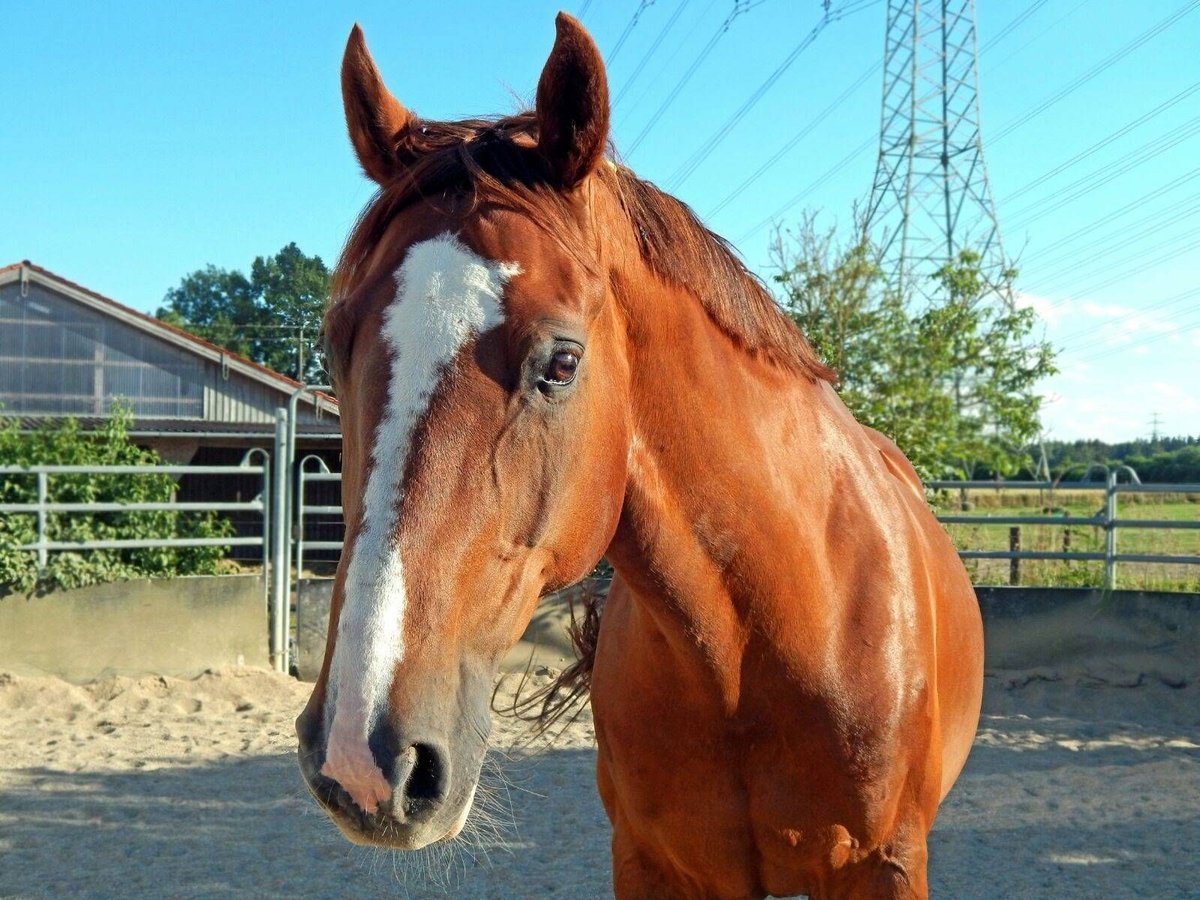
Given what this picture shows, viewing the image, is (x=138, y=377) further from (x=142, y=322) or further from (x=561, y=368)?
(x=561, y=368)

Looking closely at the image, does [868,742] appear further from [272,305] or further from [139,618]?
[139,618]

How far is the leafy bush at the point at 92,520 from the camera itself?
6926mm

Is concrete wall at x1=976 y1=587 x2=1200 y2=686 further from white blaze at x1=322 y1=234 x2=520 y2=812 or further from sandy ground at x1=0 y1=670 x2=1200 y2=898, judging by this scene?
white blaze at x1=322 y1=234 x2=520 y2=812

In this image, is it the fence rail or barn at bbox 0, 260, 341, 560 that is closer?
the fence rail

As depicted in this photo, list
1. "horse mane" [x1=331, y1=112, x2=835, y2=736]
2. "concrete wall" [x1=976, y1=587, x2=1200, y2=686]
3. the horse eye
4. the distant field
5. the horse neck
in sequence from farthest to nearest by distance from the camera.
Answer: the distant field → "concrete wall" [x1=976, y1=587, x2=1200, y2=686] → the horse neck → "horse mane" [x1=331, y1=112, x2=835, y2=736] → the horse eye

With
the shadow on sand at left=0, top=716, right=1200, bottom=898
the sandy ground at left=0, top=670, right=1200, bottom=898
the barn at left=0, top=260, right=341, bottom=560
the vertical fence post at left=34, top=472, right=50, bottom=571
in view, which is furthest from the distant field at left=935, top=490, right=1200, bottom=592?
the barn at left=0, top=260, right=341, bottom=560

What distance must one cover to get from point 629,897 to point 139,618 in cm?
600

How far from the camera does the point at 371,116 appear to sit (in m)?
1.67

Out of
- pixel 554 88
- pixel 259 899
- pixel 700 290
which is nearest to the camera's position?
pixel 554 88

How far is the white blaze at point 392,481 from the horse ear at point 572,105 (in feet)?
0.86

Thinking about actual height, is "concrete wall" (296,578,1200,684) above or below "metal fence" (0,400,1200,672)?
below

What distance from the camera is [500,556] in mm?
1323

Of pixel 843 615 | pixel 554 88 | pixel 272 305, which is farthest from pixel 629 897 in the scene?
pixel 272 305

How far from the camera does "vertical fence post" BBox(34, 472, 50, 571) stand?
22.6 feet
